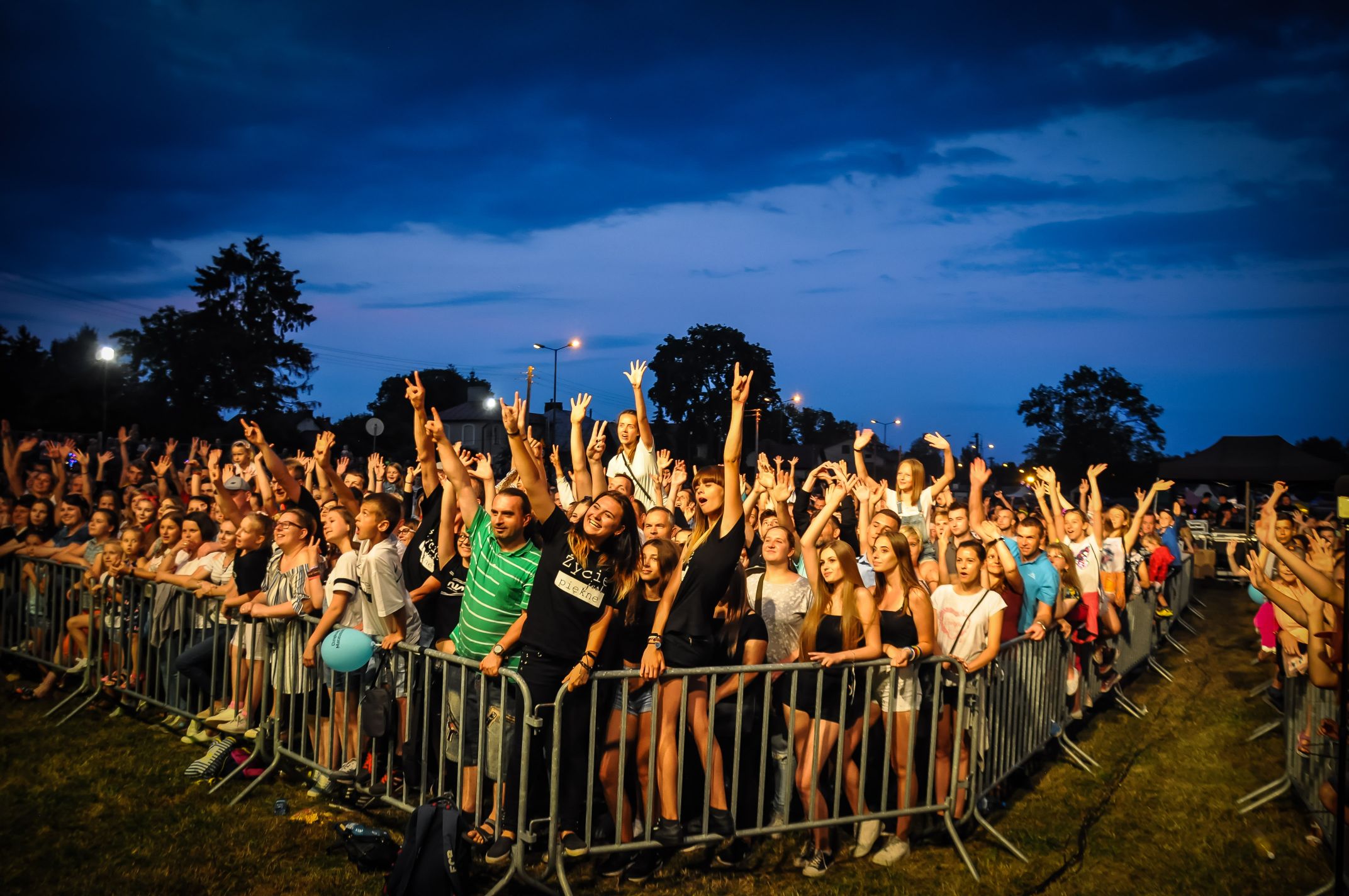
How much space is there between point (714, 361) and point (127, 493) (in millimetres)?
68640

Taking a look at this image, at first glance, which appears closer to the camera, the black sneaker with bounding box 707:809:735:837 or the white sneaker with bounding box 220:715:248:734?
the black sneaker with bounding box 707:809:735:837

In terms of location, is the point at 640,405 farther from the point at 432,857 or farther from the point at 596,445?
the point at 432,857

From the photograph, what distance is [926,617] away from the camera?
516 cm

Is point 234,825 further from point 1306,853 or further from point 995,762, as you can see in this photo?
point 1306,853

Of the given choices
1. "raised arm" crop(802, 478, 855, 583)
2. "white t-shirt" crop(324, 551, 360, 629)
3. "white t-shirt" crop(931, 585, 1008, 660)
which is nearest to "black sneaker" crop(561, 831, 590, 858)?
"white t-shirt" crop(324, 551, 360, 629)

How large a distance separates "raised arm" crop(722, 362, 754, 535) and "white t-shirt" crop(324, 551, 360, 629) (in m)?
2.31

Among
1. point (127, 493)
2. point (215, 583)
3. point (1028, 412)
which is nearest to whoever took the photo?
point (215, 583)

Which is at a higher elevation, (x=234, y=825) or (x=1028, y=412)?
(x=1028, y=412)

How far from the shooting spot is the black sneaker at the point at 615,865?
461 cm

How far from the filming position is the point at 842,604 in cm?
511

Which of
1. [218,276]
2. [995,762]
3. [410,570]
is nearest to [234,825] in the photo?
[410,570]

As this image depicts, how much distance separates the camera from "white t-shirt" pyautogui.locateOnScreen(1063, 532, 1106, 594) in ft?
26.0

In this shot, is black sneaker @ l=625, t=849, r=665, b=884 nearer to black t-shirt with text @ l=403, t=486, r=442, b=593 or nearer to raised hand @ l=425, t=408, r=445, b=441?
black t-shirt with text @ l=403, t=486, r=442, b=593

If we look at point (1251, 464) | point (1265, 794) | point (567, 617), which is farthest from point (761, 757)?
point (1251, 464)
